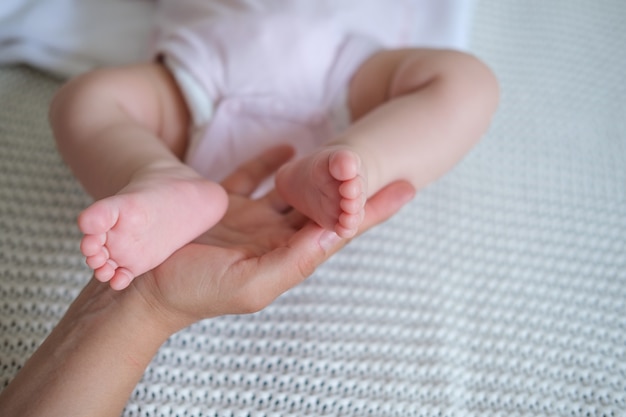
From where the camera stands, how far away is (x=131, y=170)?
28.0 inches

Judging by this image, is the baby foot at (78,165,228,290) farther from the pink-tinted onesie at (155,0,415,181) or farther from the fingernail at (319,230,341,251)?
the pink-tinted onesie at (155,0,415,181)

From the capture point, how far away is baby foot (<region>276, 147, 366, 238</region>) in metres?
0.59

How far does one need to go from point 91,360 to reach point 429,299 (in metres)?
0.46

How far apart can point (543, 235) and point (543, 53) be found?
1.48ft

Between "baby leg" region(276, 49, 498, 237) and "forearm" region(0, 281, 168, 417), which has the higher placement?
"baby leg" region(276, 49, 498, 237)

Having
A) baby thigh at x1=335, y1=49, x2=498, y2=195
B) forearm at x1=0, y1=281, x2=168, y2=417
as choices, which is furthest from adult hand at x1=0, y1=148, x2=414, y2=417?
baby thigh at x1=335, y1=49, x2=498, y2=195

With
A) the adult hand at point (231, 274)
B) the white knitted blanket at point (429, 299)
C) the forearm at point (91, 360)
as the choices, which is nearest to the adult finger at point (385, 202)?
the adult hand at point (231, 274)

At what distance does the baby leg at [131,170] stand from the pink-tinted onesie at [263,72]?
55 mm

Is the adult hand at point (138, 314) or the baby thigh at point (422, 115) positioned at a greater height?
the baby thigh at point (422, 115)

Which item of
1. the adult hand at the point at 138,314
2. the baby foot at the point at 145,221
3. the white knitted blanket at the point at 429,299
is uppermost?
the baby foot at the point at 145,221

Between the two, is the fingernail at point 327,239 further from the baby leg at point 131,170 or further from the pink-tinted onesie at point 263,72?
the pink-tinted onesie at point 263,72

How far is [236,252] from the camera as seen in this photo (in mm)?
687

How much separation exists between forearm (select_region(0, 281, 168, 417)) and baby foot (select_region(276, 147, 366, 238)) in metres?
0.23

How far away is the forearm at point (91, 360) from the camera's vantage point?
0.62 meters
